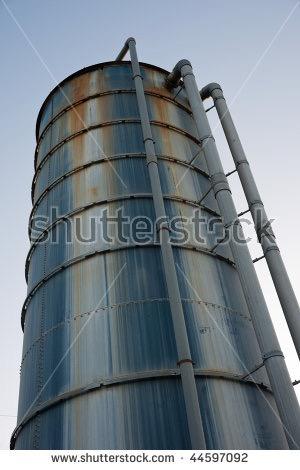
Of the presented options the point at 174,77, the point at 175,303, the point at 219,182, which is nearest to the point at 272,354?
the point at 175,303

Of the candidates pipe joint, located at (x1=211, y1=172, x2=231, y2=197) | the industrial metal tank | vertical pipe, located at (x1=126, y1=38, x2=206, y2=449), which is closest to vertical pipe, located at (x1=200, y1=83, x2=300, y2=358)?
pipe joint, located at (x1=211, y1=172, x2=231, y2=197)

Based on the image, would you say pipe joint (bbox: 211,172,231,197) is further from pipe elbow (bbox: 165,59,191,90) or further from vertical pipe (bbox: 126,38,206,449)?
pipe elbow (bbox: 165,59,191,90)

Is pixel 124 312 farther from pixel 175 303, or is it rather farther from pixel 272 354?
pixel 272 354

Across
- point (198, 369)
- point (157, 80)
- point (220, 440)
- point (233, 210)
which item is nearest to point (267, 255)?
point (233, 210)

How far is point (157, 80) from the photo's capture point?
12516 mm

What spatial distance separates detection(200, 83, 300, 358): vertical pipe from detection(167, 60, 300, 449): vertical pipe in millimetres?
404

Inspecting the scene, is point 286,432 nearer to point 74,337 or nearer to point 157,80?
point 74,337

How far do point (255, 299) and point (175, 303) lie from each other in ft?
4.80

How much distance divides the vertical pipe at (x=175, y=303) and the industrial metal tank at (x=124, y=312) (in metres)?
0.31

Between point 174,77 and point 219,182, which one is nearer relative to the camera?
point 219,182

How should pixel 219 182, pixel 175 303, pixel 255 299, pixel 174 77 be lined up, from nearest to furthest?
pixel 175 303, pixel 255 299, pixel 219 182, pixel 174 77

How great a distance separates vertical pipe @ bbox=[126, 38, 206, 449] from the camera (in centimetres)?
661

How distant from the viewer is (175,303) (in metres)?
7.71

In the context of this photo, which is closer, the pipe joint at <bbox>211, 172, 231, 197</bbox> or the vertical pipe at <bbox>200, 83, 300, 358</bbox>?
the vertical pipe at <bbox>200, 83, 300, 358</bbox>
